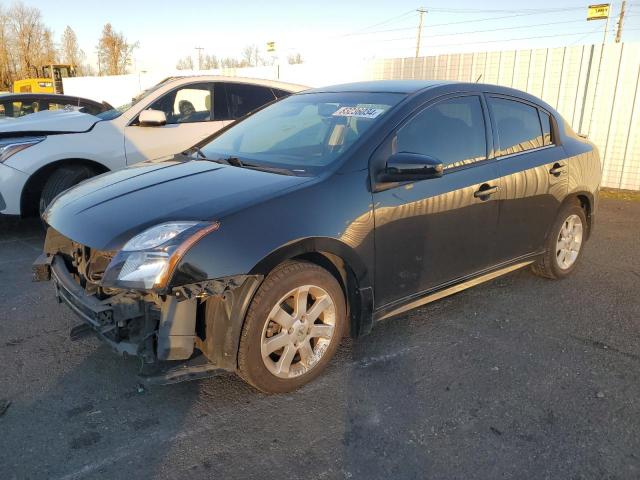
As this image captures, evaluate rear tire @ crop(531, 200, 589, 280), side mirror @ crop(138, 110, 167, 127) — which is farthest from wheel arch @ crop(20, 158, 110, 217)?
rear tire @ crop(531, 200, 589, 280)

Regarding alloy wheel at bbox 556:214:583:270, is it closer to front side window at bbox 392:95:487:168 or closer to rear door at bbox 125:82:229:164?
front side window at bbox 392:95:487:168

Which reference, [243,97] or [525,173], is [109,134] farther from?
[525,173]

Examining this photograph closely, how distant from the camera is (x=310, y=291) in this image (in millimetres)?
2873

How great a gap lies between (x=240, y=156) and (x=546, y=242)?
2.70 m

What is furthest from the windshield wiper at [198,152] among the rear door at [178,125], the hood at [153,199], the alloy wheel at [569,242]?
the alloy wheel at [569,242]

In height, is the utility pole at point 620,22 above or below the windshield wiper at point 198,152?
above

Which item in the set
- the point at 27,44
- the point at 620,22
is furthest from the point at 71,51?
the point at 620,22

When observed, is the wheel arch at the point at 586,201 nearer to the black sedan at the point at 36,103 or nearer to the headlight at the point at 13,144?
the headlight at the point at 13,144

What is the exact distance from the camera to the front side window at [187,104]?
20.8ft

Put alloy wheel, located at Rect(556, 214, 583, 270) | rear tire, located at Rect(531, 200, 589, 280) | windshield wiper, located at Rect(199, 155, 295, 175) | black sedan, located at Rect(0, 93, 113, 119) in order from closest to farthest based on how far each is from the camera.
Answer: windshield wiper, located at Rect(199, 155, 295, 175), rear tire, located at Rect(531, 200, 589, 280), alloy wheel, located at Rect(556, 214, 583, 270), black sedan, located at Rect(0, 93, 113, 119)

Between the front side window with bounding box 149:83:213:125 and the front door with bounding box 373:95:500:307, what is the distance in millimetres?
3886

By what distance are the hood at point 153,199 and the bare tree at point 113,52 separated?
57.1 meters

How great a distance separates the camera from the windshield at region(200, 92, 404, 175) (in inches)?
128

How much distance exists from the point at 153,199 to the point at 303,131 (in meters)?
1.26
